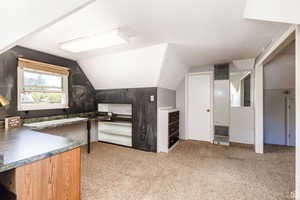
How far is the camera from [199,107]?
14.0 ft

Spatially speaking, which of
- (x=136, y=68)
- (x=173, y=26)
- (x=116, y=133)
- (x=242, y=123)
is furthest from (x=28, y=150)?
(x=242, y=123)

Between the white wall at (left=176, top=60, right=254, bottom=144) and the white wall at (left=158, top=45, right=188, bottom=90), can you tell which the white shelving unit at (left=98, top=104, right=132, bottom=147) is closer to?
the white wall at (left=158, top=45, right=188, bottom=90)

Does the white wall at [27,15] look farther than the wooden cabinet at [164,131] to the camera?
No

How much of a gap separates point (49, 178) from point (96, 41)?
1.90 metres

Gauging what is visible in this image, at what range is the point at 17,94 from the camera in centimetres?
258

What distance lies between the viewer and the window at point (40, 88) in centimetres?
265

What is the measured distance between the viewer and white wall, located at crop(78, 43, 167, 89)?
2.83m

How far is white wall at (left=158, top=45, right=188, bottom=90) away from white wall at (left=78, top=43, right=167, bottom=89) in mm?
123

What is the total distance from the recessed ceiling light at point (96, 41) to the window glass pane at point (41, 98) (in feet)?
4.16

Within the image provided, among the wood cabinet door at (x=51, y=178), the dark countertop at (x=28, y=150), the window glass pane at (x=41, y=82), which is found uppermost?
the window glass pane at (x=41, y=82)

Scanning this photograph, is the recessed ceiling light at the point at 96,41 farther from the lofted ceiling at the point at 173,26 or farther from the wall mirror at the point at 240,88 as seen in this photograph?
the wall mirror at the point at 240,88

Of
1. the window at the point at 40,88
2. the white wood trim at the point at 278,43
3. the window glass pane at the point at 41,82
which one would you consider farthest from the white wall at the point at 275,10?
the window glass pane at the point at 41,82

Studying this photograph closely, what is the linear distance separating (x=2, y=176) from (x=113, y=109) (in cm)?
317

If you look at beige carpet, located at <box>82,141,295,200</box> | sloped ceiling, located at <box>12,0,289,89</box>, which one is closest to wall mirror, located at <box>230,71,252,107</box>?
sloped ceiling, located at <box>12,0,289,89</box>
